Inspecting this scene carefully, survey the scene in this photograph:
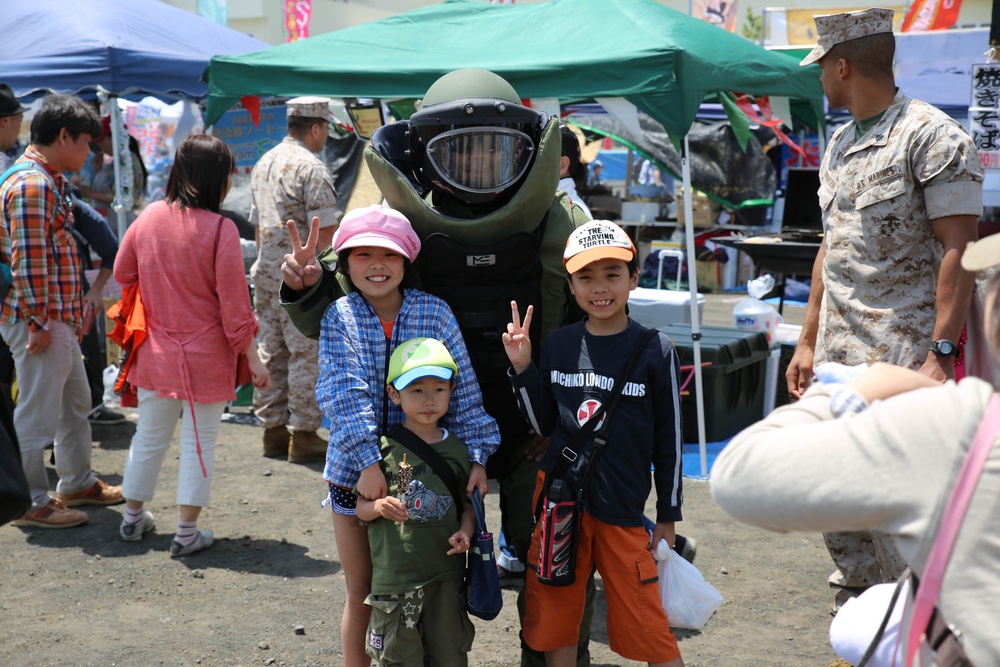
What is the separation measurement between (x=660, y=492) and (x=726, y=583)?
179cm

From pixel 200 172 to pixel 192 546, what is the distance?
180 centimetres

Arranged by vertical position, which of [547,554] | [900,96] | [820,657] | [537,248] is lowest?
[820,657]

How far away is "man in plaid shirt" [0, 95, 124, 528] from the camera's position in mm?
4691

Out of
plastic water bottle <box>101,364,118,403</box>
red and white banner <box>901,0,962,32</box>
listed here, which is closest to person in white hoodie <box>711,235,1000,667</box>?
plastic water bottle <box>101,364,118,403</box>

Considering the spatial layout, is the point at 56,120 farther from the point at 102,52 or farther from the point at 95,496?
the point at 102,52

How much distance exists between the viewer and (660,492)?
2.86 m

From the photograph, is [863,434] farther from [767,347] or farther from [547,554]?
[767,347]

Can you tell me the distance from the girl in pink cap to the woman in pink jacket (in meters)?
1.75

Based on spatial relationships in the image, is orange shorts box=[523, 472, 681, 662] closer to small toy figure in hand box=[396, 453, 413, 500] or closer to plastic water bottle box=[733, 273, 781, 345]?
small toy figure in hand box=[396, 453, 413, 500]

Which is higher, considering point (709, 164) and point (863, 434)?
point (709, 164)

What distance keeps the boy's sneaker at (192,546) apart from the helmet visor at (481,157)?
2.64m

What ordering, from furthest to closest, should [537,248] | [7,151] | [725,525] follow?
[7,151] < [725,525] < [537,248]

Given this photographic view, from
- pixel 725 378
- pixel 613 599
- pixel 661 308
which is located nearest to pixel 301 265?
pixel 613 599

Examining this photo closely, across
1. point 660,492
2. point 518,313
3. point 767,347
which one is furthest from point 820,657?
point 767,347
